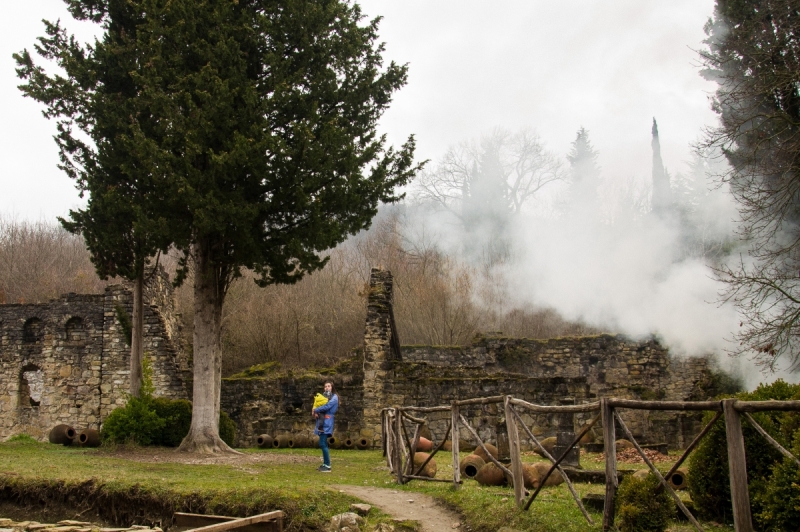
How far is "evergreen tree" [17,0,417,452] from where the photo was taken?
13.2 m

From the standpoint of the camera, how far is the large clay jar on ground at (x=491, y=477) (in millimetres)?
9289

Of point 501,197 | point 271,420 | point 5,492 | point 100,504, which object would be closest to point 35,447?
point 271,420

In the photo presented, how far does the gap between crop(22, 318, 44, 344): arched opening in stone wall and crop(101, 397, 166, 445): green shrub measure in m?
8.70

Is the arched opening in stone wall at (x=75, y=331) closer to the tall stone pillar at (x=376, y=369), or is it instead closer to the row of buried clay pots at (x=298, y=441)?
the row of buried clay pots at (x=298, y=441)

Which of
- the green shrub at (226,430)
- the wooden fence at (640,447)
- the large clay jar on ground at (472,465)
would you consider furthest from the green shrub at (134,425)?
the wooden fence at (640,447)

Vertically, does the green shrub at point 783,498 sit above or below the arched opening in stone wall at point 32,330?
below

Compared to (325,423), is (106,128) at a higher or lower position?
higher

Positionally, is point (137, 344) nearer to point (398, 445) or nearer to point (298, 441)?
point (298, 441)

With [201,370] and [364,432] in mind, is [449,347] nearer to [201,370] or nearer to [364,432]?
[364,432]

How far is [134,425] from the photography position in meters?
15.4

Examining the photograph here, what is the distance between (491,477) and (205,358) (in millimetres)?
7628

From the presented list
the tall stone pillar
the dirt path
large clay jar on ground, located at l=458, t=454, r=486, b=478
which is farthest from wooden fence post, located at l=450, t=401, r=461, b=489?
the tall stone pillar

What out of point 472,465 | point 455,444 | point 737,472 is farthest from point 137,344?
point 737,472

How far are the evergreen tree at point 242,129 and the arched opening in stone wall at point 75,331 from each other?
847 cm
